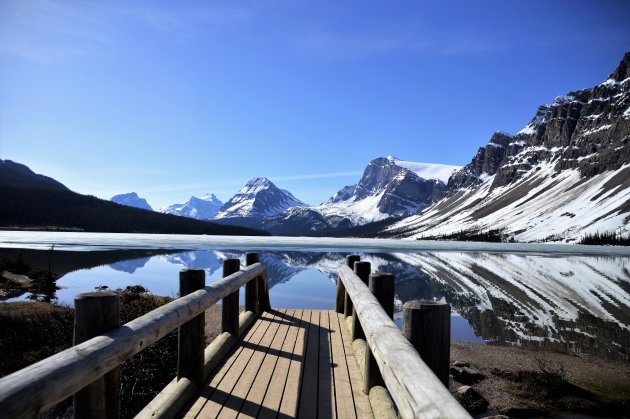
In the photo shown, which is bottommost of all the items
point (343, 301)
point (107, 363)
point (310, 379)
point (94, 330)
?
point (310, 379)

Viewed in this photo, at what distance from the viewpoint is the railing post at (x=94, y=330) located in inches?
122

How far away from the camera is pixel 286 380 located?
5734 millimetres

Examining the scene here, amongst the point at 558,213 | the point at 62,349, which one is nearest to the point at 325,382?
the point at 62,349

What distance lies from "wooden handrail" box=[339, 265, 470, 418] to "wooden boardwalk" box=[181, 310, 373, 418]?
1.45 m

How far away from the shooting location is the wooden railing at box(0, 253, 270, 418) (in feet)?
7.03

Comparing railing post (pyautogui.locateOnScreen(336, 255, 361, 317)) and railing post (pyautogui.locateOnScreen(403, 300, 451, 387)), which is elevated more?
railing post (pyautogui.locateOnScreen(403, 300, 451, 387))

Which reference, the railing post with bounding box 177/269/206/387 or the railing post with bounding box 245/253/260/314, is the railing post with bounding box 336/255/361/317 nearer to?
the railing post with bounding box 245/253/260/314

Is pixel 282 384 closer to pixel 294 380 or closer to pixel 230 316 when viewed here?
pixel 294 380

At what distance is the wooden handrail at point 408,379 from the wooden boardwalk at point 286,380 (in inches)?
57.0

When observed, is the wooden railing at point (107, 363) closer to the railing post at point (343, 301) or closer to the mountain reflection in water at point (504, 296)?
the railing post at point (343, 301)

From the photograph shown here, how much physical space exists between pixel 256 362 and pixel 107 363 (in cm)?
389

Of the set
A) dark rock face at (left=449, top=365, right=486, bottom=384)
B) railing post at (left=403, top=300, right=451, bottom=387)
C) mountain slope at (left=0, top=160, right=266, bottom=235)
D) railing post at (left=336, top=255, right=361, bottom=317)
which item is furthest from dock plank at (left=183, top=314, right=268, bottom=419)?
mountain slope at (left=0, top=160, right=266, bottom=235)

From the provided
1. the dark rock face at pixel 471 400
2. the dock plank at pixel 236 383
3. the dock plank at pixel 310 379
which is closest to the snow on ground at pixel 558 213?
the dark rock face at pixel 471 400

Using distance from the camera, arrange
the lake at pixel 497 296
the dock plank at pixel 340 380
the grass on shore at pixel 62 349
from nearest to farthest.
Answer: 1. the dock plank at pixel 340 380
2. the grass on shore at pixel 62 349
3. the lake at pixel 497 296
